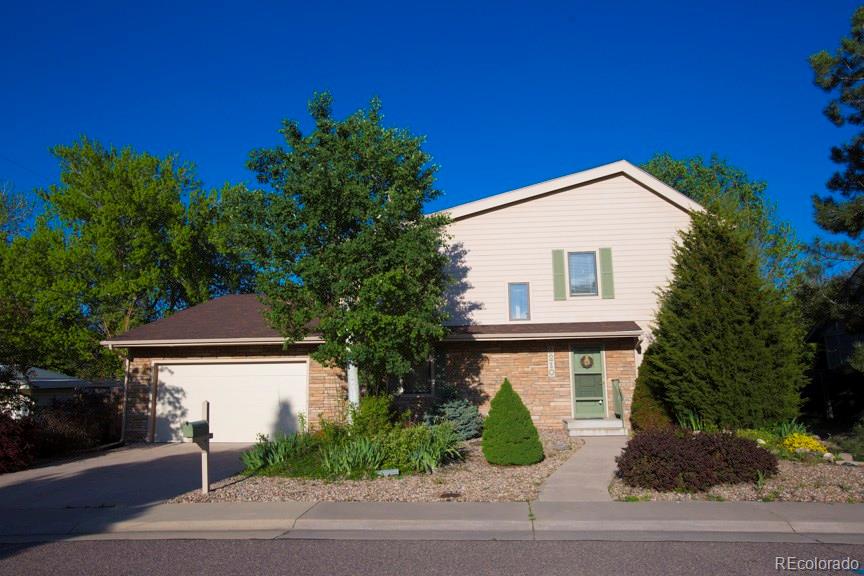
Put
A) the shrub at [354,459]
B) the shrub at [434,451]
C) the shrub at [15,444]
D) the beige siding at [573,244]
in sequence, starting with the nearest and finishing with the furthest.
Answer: the shrub at [354,459], the shrub at [434,451], the shrub at [15,444], the beige siding at [573,244]

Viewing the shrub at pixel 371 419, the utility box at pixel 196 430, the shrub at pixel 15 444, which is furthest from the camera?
the shrub at pixel 15 444

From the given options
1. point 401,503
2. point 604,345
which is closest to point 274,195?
point 401,503

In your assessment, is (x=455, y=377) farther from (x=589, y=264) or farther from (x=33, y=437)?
(x=33, y=437)

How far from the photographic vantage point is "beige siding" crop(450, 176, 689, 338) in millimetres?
16266

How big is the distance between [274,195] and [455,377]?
655cm

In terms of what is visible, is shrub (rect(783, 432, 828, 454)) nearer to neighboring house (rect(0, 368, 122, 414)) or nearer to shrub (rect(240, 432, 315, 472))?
shrub (rect(240, 432, 315, 472))

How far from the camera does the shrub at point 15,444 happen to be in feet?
38.8

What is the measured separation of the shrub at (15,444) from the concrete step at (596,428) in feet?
36.8

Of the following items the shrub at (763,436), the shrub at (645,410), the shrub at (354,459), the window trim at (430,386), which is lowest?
the shrub at (354,459)

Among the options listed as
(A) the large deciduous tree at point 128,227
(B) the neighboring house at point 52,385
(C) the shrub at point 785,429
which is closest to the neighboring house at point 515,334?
(C) the shrub at point 785,429

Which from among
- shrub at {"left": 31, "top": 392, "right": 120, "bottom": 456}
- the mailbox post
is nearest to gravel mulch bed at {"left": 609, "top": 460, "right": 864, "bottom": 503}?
the mailbox post

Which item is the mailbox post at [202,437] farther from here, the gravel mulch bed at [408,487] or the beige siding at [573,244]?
the beige siding at [573,244]

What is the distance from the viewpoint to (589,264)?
16.5 metres

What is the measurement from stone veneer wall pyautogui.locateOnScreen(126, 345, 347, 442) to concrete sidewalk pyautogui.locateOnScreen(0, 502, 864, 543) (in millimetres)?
7141
